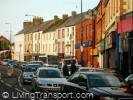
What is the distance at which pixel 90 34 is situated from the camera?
67.0 metres

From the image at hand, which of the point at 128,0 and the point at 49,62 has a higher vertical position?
the point at 128,0

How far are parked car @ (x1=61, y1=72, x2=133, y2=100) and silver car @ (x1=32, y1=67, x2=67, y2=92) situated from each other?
5.42 metres

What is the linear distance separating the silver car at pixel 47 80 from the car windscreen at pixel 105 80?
6.67 m

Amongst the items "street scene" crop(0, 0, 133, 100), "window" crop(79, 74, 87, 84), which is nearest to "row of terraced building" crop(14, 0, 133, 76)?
"street scene" crop(0, 0, 133, 100)

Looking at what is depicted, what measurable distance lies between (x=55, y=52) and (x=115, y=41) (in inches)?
1971

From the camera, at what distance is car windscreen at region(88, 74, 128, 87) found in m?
14.4

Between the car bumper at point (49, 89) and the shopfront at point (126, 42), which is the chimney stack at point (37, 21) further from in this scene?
the car bumper at point (49, 89)

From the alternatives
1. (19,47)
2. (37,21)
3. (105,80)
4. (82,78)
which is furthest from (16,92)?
(19,47)

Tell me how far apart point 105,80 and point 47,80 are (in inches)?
306

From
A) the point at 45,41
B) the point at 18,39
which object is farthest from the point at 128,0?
the point at 18,39

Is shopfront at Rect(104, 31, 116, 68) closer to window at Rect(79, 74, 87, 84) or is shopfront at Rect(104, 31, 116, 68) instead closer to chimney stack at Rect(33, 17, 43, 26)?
window at Rect(79, 74, 87, 84)

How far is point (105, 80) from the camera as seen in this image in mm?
14656

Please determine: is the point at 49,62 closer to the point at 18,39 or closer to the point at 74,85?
the point at 74,85

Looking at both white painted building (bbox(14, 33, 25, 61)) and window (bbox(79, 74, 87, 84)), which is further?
white painted building (bbox(14, 33, 25, 61))
